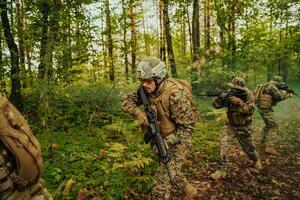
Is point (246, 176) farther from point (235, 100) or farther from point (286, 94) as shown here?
point (286, 94)

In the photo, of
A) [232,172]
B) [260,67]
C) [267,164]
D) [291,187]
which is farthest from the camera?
[260,67]

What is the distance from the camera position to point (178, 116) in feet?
14.9

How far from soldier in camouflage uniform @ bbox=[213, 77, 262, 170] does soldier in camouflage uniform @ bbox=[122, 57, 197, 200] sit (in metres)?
2.56

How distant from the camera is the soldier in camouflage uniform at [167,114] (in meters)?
4.50

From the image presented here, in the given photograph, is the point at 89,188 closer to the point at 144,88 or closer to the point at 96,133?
the point at 144,88

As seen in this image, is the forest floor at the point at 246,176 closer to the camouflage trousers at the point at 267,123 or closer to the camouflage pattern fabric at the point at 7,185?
the camouflage trousers at the point at 267,123

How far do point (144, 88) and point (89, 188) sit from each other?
6.43 feet

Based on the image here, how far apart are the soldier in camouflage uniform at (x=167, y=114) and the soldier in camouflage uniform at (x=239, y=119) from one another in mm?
2560

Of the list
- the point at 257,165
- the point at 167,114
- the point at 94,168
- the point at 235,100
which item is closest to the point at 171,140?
the point at 167,114

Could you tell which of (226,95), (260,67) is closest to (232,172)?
(226,95)

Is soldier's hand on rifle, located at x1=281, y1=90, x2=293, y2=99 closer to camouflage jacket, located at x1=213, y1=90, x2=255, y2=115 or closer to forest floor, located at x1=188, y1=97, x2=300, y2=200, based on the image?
forest floor, located at x1=188, y1=97, x2=300, y2=200

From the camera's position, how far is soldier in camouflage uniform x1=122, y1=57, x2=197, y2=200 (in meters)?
4.50

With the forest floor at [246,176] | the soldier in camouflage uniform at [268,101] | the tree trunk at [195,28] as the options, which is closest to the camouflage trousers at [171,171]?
the forest floor at [246,176]

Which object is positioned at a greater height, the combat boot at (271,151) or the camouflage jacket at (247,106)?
the camouflage jacket at (247,106)
